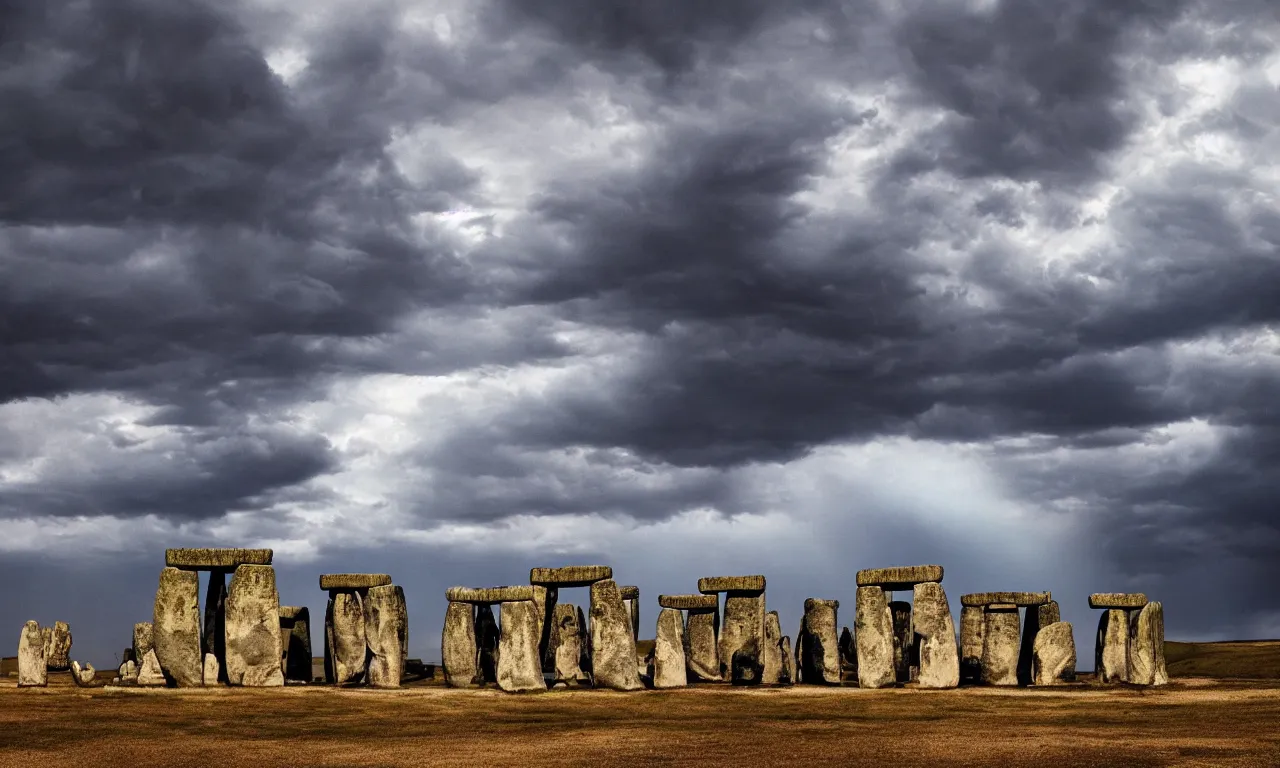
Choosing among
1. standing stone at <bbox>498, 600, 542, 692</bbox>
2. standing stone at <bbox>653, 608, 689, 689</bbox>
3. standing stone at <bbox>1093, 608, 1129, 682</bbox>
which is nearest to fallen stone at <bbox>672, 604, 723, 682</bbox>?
standing stone at <bbox>653, 608, 689, 689</bbox>

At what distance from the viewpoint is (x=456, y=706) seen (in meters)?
22.7

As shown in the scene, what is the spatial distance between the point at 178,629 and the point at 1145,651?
20.6 meters

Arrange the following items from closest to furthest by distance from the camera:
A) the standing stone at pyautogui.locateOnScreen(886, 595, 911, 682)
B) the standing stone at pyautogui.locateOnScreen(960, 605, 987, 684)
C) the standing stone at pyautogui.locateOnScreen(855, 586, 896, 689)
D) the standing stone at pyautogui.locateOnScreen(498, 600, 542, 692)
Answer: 1. the standing stone at pyautogui.locateOnScreen(498, 600, 542, 692)
2. the standing stone at pyautogui.locateOnScreen(855, 586, 896, 689)
3. the standing stone at pyautogui.locateOnScreen(886, 595, 911, 682)
4. the standing stone at pyautogui.locateOnScreen(960, 605, 987, 684)

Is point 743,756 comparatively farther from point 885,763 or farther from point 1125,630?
point 1125,630

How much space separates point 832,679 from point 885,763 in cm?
1501

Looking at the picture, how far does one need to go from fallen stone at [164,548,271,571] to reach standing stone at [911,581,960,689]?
44.6ft

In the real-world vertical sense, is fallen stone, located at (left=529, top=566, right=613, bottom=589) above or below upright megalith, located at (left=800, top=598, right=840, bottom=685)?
above

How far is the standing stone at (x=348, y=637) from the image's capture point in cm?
2773

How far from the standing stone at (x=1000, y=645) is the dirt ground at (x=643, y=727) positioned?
73.2 inches

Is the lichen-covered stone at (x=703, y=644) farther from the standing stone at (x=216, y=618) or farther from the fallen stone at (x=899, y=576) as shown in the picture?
the standing stone at (x=216, y=618)

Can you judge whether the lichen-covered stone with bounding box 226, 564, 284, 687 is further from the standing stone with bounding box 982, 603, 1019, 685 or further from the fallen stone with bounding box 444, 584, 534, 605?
the standing stone with bounding box 982, 603, 1019, 685

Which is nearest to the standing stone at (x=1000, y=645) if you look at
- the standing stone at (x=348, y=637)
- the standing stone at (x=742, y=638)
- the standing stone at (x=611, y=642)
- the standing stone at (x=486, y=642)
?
the standing stone at (x=742, y=638)

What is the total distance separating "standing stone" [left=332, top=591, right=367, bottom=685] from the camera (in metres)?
27.7

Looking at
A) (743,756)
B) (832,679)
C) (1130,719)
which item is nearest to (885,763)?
(743,756)
